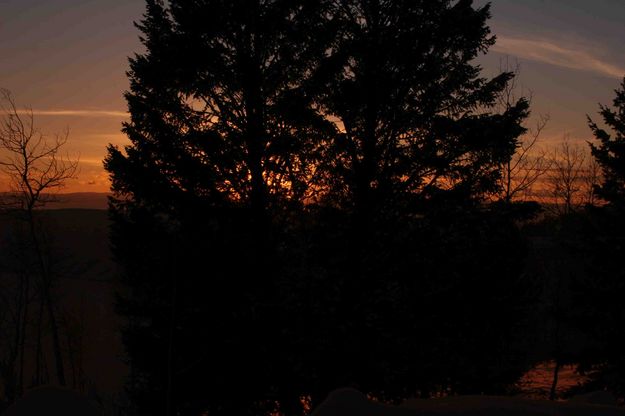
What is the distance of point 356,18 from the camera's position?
1490 centimetres

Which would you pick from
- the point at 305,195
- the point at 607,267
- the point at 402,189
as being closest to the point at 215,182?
the point at 305,195

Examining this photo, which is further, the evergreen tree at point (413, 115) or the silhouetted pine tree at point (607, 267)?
the silhouetted pine tree at point (607, 267)

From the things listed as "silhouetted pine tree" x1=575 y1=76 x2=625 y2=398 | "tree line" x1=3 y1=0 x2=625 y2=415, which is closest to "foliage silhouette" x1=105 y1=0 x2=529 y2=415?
"tree line" x1=3 y1=0 x2=625 y2=415

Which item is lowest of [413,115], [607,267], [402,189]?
[607,267]

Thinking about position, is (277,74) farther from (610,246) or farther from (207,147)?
(610,246)

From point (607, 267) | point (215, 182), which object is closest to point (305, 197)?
point (215, 182)

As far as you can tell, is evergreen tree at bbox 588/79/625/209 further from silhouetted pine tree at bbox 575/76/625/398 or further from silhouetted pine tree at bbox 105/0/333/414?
silhouetted pine tree at bbox 105/0/333/414

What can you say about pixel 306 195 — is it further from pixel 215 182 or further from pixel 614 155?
pixel 614 155

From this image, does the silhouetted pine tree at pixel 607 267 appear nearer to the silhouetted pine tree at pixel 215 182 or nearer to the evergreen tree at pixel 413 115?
the evergreen tree at pixel 413 115

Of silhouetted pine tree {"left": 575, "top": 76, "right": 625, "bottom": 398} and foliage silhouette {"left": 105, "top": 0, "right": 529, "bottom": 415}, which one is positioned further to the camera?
silhouetted pine tree {"left": 575, "top": 76, "right": 625, "bottom": 398}

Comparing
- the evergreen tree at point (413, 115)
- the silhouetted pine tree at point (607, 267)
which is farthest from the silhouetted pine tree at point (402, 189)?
the silhouetted pine tree at point (607, 267)

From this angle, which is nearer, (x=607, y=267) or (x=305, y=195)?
(x=305, y=195)

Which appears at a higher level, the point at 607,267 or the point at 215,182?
the point at 215,182

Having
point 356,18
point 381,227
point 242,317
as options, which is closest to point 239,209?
point 242,317
